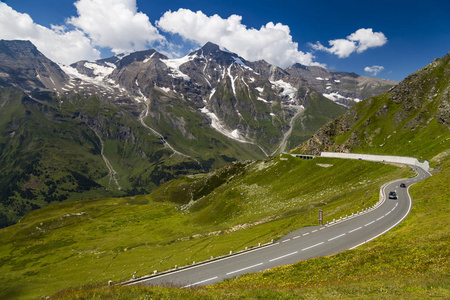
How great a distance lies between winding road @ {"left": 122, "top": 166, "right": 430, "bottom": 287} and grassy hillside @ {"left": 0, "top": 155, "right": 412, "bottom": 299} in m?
5.59

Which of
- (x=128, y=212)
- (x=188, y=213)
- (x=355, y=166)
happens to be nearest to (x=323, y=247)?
(x=355, y=166)

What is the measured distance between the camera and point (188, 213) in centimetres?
13712

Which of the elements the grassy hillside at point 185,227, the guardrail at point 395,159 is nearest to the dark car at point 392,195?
the grassy hillside at point 185,227

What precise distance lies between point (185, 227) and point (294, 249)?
8199cm

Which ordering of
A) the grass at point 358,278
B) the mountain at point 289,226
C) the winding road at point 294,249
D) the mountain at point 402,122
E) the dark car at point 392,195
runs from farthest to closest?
the mountain at point 402,122 < the dark car at point 392,195 < the winding road at point 294,249 < the mountain at point 289,226 < the grass at point 358,278

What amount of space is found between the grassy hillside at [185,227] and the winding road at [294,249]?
5.59 metres

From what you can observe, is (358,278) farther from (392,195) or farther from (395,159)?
(395,159)

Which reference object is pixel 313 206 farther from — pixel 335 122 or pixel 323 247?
pixel 335 122

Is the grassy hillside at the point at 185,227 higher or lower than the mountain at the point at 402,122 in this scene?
lower

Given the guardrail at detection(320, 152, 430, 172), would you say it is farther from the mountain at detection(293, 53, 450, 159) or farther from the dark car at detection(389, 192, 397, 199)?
the dark car at detection(389, 192, 397, 199)

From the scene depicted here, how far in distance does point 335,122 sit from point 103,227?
16144 cm

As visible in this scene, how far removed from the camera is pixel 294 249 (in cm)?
3225

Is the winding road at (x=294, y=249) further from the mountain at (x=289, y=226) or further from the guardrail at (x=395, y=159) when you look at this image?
the guardrail at (x=395, y=159)

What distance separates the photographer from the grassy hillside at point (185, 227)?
56344 millimetres
